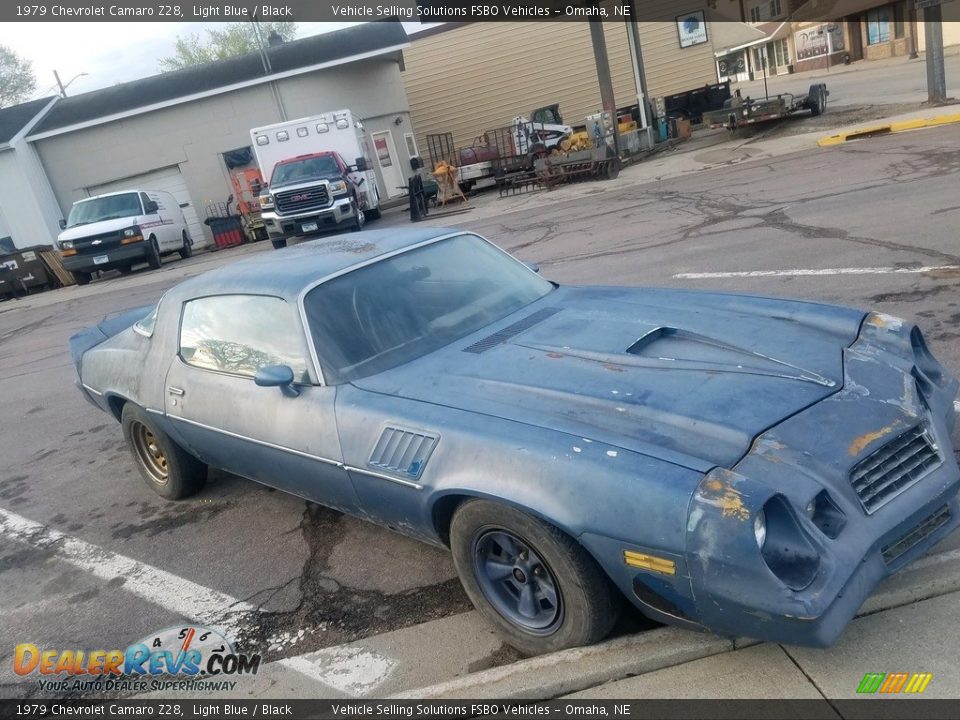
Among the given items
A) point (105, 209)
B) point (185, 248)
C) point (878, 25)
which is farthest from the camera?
point (878, 25)

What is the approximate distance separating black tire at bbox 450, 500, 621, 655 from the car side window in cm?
117

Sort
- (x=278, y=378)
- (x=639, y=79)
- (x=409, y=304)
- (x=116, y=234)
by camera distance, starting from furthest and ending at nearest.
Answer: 1. (x=639, y=79)
2. (x=116, y=234)
3. (x=409, y=304)
4. (x=278, y=378)

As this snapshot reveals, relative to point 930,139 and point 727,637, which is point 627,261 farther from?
point 930,139

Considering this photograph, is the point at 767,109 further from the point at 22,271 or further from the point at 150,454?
the point at 22,271

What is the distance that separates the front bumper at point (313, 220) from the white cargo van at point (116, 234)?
11.4 ft

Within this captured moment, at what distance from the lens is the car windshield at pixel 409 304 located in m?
3.63

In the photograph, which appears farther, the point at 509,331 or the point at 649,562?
the point at 509,331

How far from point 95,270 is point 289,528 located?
57.9 ft

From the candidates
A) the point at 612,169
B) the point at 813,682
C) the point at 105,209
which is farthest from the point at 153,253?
the point at 813,682

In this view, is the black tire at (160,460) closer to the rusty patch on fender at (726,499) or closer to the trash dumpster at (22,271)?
the rusty patch on fender at (726,499)

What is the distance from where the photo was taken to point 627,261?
944 centimetres

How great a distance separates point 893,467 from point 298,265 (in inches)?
114

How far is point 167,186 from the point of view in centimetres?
2556

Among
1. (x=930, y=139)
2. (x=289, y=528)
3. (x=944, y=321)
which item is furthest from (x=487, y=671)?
(x=930, y=139)
